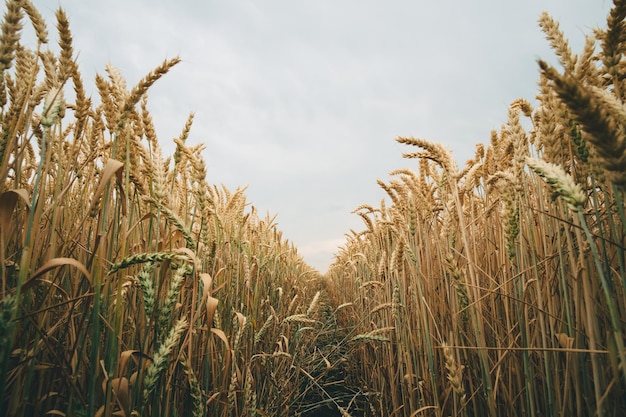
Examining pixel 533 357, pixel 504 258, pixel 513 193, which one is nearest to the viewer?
pixel 513 193

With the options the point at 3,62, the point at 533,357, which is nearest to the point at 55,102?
the point at 3,62

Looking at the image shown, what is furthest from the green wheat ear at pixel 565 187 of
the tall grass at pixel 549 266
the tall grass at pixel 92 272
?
the tall grass at pixel 92 272

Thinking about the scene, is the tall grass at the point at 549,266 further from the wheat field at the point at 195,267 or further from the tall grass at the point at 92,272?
the tall grass at the point at 92,272

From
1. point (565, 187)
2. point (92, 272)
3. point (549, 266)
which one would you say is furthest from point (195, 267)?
point (549, 266)

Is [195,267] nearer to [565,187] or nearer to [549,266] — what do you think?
[565,187]

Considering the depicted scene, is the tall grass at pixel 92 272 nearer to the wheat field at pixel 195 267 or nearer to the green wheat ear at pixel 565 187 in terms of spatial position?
the wheat field at pixel 195 267

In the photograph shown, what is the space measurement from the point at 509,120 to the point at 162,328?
1318mm

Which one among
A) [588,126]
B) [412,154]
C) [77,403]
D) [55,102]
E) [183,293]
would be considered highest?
[412,154]

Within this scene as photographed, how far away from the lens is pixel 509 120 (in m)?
1.18

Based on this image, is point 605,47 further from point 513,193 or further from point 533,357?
point 533,357

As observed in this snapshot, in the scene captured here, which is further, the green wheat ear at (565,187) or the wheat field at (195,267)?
the wheat field at (195,267)

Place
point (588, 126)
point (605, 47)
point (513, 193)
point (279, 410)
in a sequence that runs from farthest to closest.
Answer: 1. point (279, 410)
2. point (513, 193)
3. point (605, 47)
4. point (588, 126)

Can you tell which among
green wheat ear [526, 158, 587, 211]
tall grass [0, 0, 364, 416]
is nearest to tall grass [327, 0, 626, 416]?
green wheat ear [526, 158, 587, 211]

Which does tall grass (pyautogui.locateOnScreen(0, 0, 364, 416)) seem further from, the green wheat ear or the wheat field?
the green wheat ear
